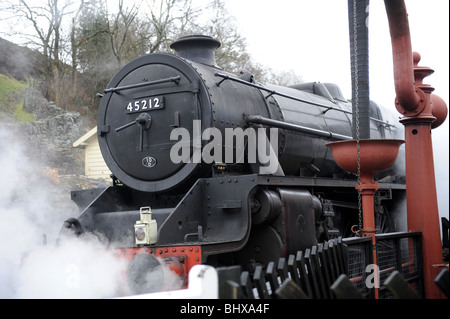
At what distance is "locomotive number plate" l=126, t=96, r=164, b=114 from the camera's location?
205 inches

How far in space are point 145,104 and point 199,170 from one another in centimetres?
95

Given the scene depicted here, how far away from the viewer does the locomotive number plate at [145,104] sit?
205 inches

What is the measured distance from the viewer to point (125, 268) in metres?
4.17

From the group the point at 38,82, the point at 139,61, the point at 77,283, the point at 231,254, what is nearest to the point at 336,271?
the point at 231,254

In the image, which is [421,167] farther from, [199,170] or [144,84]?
[144,84]

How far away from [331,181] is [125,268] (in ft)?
9.77

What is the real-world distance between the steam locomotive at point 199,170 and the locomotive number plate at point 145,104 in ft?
0.04

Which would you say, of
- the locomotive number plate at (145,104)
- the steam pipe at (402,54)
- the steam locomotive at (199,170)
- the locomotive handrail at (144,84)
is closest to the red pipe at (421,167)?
the steam pipe at (402,54)

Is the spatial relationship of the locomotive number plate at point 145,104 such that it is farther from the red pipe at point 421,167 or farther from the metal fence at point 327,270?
the red pipe at point 421,167

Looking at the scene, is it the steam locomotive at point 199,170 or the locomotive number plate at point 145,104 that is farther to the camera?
the locomotive number plate at point 145,104

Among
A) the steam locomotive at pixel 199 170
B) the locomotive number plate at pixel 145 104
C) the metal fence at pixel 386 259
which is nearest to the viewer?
the metal fence at pixel 386 259

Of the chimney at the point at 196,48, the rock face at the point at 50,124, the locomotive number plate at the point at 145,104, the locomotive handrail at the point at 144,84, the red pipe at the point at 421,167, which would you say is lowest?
the red pipe at the point at 421,167

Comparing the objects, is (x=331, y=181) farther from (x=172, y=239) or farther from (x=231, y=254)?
(x=172, y=239)

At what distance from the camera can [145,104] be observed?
209 inches
